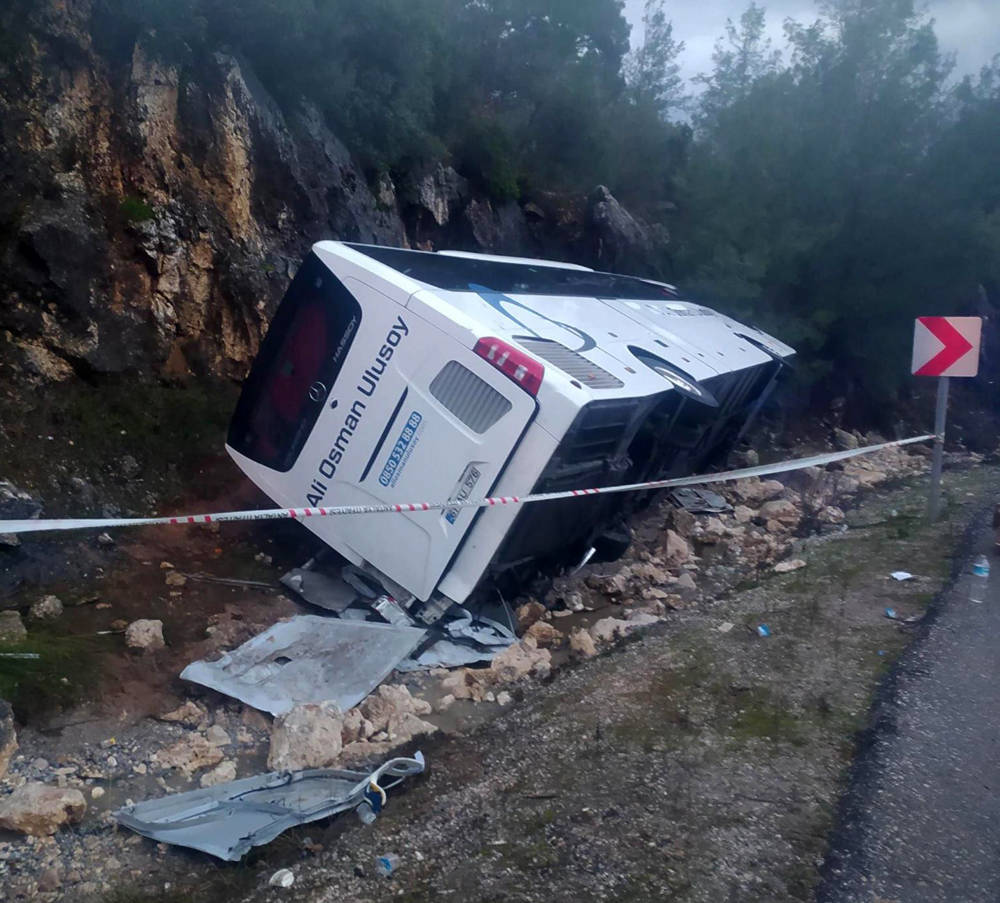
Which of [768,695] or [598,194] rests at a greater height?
[598,194]

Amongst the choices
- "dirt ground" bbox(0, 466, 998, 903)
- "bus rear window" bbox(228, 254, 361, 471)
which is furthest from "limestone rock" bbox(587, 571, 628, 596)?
"bus rear window" bbox(228, 254, 361, 471)

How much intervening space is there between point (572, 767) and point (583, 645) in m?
1.67

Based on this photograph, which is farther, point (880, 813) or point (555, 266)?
point (555, 266)

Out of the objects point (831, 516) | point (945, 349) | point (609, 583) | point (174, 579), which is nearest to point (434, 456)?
point (609, 583)

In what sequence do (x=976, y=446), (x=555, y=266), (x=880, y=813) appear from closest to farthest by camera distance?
(x=880, y=813) < (x=555, y=266) < (x=976, y=446)

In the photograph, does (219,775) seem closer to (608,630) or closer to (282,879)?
(282,879)

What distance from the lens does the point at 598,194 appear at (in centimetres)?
1695

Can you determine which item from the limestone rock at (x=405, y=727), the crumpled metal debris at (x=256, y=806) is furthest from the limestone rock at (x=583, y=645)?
the crumpled metal debris at (x=256, y=806)

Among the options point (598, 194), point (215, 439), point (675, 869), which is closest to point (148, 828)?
point (675, 869)

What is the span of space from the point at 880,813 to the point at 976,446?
14.8m

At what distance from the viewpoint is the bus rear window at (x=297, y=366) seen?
5871mm

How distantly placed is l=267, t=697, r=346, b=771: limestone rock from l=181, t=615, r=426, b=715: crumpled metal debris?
0.31 meters

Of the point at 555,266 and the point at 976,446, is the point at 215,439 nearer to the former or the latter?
the point at 555,266

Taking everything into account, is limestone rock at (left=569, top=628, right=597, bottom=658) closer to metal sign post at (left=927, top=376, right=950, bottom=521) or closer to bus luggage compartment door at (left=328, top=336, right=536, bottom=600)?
bus luggage compartment door at (left=328, top=336, right=536, bottom=600)
